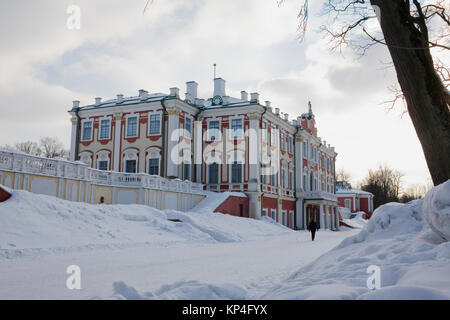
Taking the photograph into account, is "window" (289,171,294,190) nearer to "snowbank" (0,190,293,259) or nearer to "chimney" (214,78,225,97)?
"chimney" (214,78,225,97)

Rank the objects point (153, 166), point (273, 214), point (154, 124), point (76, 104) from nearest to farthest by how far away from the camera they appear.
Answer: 1. point (153, 166)
2. point (154, 124)
3. point (273, 214)
4. point (76, 104)

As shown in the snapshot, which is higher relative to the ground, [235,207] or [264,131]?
[264,131]

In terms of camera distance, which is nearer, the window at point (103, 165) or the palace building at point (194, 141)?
the palace building at point (194, 141)

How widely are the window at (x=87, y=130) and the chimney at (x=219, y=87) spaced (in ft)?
39.6

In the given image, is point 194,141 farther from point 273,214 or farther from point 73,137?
point 73,137

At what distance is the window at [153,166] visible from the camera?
33500mm

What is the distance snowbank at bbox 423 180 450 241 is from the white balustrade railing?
54.9ft

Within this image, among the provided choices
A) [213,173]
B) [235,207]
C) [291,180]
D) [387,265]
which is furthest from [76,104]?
[387,265]

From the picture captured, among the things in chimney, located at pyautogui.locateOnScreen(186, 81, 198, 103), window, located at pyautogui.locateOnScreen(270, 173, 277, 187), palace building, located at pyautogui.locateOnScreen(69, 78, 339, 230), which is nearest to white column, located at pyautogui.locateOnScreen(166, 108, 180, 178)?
palace building, located at pyautogui.locateOnScreen(69, 78, 339, 230)

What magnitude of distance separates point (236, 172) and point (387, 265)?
98.3ft

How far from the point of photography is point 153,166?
111 feet

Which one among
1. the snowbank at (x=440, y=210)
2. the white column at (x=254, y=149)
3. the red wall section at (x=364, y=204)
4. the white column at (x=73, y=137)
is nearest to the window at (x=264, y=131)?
the white column at (x=254, y=149)

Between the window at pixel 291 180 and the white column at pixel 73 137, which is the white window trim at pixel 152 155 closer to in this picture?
the white column at pixel 73 137

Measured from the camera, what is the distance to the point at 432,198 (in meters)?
5.51
